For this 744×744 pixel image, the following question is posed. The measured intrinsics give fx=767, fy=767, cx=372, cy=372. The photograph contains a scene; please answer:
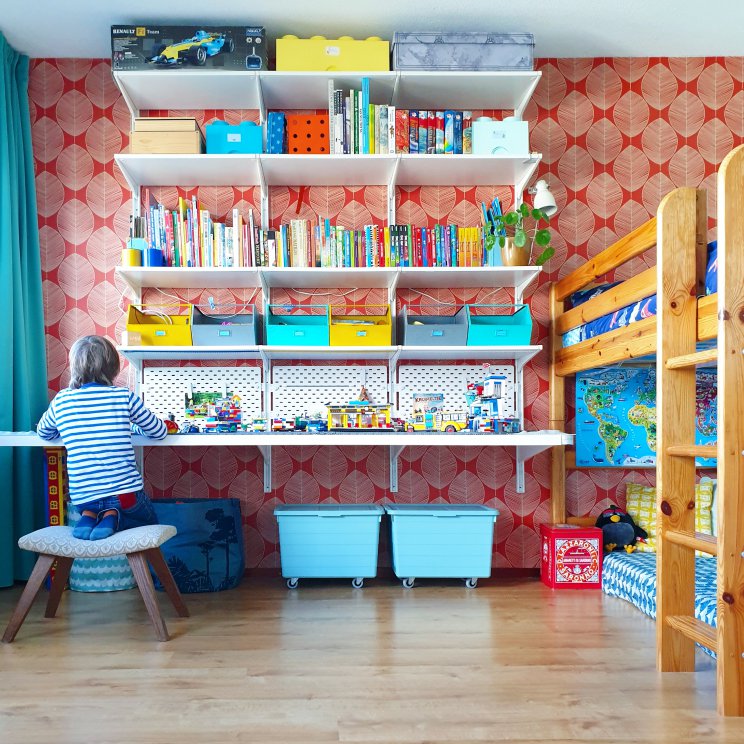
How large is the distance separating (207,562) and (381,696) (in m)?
1.54

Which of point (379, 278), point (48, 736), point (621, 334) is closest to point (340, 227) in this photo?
point (379, 278)

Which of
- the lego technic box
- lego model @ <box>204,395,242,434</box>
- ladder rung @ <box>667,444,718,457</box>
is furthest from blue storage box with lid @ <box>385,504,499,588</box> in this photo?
the lego technic box

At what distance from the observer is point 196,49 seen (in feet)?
11.7

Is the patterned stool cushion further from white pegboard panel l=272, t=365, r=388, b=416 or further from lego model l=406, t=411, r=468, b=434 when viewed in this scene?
lego model l=406, t=411, r=468, b=434

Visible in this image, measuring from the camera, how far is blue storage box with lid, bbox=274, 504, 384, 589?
3.50m

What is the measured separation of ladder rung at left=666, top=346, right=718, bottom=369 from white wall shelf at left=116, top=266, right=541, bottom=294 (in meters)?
1.38

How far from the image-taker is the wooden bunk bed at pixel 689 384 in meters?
1.97

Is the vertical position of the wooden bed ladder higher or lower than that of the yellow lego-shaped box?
lower

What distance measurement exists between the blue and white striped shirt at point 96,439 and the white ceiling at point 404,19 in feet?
5.84

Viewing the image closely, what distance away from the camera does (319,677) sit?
2275mm

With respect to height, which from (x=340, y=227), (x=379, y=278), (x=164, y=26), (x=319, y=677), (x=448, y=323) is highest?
(x=164, y=26)

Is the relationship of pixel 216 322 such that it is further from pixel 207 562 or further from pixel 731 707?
pixel 731 707

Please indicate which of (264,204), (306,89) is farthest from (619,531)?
(306,89)

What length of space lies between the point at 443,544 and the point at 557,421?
87 cm
